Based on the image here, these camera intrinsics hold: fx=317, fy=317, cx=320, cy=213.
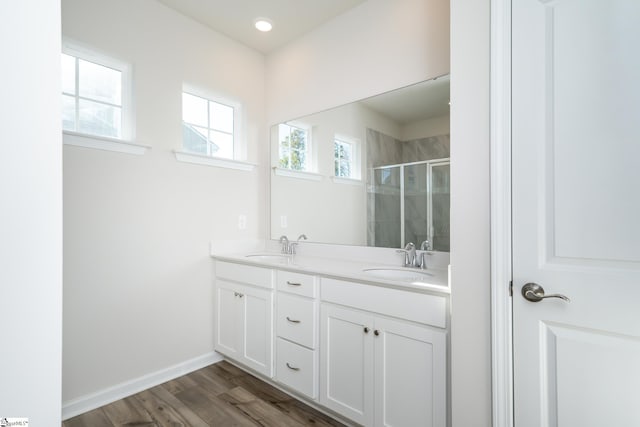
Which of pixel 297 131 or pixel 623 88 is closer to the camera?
pixel 623 88

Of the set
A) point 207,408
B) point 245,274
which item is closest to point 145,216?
point 245,274

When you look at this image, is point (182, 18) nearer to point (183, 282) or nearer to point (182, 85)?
point (182, 85)

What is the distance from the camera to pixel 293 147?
112 inches

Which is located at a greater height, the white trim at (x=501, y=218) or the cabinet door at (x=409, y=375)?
the white trim at (x=501, y=218)

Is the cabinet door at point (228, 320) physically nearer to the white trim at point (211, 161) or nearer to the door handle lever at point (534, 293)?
the white trim at point (211, 161)

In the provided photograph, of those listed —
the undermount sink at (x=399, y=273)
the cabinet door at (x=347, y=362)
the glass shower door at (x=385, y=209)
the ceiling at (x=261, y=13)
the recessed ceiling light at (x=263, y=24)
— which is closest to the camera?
the cabinet door at (x=347, y=362)

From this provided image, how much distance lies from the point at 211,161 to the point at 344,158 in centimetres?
110

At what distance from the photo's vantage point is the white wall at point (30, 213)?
733mm

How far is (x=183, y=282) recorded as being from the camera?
97.5 inches

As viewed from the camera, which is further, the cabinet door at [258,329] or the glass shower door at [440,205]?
the cabinet door at [258,329]

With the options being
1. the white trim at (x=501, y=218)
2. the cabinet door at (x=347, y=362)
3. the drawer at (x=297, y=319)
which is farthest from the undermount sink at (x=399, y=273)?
the white trim at (x=501, y=218)

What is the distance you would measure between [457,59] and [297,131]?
5.46ft

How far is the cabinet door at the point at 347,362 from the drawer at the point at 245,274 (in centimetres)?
52

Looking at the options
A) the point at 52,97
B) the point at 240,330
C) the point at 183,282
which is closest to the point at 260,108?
the point at 183,282
